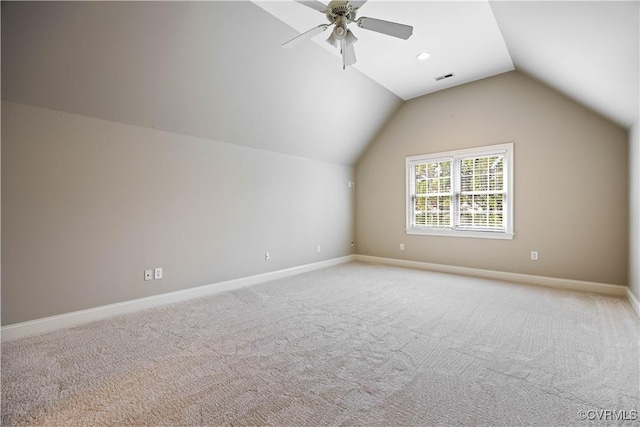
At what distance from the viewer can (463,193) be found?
17.1 ft

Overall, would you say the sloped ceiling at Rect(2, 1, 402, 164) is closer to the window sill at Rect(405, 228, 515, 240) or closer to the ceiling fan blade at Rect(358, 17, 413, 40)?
the ceiling fan blade at Rect(358, 17, 413, 40)

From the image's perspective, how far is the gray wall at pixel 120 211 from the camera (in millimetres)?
2736

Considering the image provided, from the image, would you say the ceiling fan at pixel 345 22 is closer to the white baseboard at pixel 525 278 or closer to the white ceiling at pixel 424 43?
the white ceiling at pixel 424 43

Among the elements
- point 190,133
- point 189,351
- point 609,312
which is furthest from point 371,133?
point 189,351

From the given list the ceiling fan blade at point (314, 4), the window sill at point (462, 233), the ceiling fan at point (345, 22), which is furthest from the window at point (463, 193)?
the ceiling fan blade at point (314, 4)

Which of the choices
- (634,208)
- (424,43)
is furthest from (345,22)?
(634,208)

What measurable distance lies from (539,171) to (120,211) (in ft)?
18.8

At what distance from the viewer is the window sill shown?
4.76 meters

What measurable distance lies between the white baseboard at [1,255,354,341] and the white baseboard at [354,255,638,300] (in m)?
2.60

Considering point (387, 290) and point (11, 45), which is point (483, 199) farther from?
point (11, 45)

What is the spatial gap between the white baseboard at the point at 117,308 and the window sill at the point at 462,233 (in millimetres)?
2752

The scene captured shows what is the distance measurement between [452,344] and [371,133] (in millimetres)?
4513

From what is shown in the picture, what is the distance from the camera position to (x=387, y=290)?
420 cm

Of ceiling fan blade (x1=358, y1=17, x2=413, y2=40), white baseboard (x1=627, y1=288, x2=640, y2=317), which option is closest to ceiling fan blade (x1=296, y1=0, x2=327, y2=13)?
ceiling fan blade (x1=358, y1=17, x2=413, y2=40)
